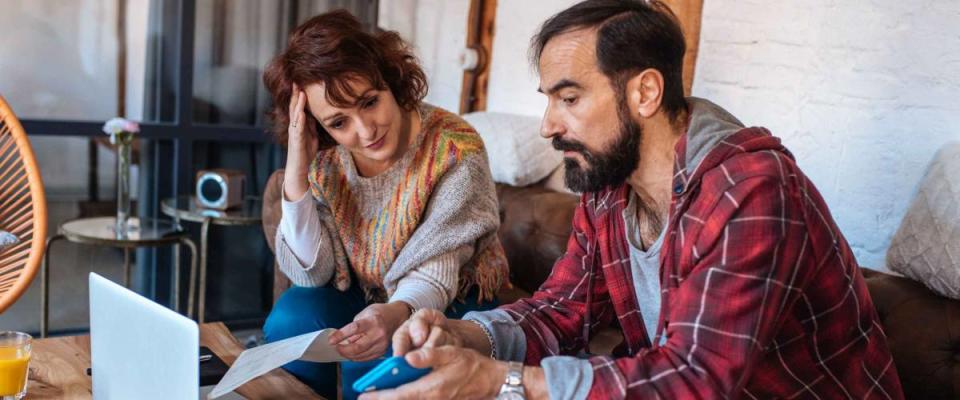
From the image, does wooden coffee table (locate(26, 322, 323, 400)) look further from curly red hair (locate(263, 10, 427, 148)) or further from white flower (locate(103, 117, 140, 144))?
white flower (locate(103, 117, 140, 144))

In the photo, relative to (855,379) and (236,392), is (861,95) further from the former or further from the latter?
(236,392)

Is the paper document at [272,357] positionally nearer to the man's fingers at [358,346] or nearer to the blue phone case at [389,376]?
the man's fingers at [358,346]

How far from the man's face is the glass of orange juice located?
0.81m

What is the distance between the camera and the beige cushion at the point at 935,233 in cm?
145

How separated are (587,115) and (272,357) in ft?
1.73

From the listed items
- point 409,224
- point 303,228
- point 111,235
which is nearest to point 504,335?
point 409,224

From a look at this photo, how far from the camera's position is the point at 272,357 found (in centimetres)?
119

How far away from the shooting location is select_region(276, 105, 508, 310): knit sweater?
1.80 meters

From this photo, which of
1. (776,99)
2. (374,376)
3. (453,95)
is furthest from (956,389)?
(453,95)

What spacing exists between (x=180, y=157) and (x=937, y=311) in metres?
2.57

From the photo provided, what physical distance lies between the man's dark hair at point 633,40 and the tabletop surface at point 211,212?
177 centimetres

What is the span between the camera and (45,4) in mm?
3072

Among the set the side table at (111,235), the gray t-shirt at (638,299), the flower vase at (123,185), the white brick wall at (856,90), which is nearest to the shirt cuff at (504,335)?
the gray t-shirt at (638,299)

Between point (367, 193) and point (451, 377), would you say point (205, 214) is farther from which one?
point (451, 377)
